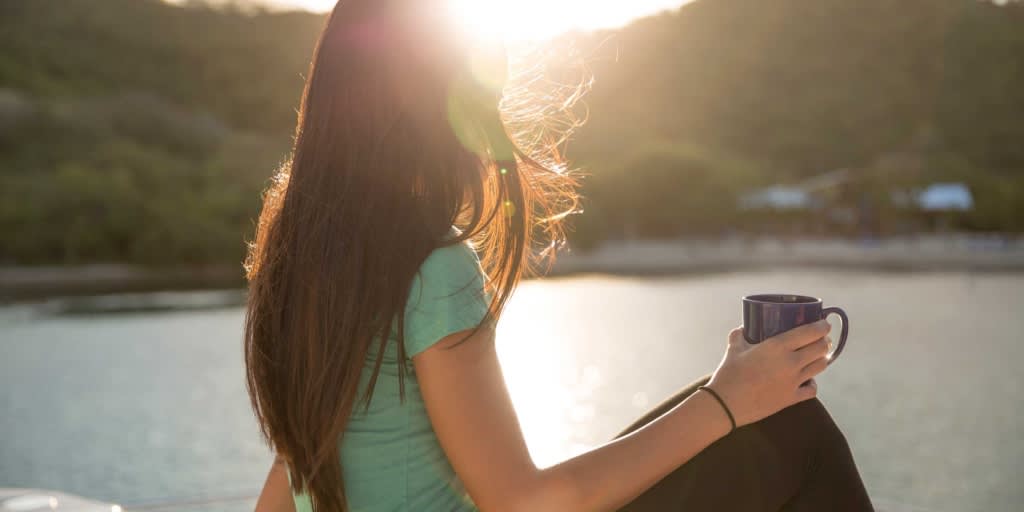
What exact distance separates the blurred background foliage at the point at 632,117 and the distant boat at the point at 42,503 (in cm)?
1989

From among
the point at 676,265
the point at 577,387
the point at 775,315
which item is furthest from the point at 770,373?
the point at 676,265

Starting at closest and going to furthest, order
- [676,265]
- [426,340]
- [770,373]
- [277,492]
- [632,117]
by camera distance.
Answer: [426,340] → [770,373] → [277,492] → [676,265] → [632,117]

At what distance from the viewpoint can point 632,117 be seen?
120 feet

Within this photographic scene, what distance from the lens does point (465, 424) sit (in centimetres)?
66

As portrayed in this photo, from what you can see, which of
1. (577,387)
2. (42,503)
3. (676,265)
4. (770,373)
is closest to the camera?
(770,373)

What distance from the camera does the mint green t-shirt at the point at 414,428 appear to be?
2.16 feet

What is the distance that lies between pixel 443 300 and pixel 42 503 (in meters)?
1.06

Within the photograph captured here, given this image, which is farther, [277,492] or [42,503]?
[42,503]

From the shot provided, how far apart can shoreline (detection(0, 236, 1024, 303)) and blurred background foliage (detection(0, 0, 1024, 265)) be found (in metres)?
0.41

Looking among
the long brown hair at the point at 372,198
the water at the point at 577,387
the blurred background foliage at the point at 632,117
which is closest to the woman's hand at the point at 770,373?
the long brown hair at the point at 372,198

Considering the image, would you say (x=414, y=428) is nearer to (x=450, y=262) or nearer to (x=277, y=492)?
(x=450, y=262)

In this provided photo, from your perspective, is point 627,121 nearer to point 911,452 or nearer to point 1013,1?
point 1013,1

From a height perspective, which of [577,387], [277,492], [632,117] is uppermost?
[632,117]

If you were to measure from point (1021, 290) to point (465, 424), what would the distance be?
17.4m
